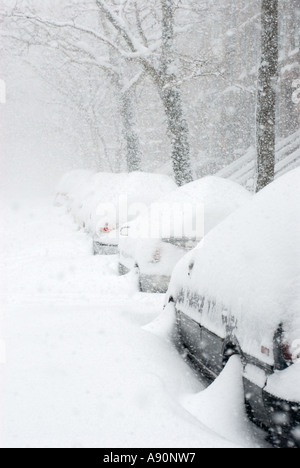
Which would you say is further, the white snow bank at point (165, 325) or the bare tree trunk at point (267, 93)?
the bare tree trunk at point (267, 93)

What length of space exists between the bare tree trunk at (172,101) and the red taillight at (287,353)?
478 inches

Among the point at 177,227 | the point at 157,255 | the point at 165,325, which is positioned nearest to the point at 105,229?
the point at 157,255

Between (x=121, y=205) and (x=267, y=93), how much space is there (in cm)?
419

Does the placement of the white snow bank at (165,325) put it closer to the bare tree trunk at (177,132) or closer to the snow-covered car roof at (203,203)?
the snow-covered car roof at (203,203)

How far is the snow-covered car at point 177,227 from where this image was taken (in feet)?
24.5

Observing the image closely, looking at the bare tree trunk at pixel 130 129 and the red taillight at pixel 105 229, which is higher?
the bare tree trunk at pixel 130 129

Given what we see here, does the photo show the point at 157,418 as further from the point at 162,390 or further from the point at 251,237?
the point at 251,237

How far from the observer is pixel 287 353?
116 inches

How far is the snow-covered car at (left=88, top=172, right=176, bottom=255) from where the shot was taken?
36.9 ft

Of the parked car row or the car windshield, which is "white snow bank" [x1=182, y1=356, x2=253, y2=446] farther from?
the car windshield

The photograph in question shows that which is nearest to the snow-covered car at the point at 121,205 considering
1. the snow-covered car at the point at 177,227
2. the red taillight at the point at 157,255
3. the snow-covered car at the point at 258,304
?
the snow-covered car at the point at 177,227

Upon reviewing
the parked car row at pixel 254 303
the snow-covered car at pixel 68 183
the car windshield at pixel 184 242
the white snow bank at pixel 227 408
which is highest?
the parked car row at pixel 254 303

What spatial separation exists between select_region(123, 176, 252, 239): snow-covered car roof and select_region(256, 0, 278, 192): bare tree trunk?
97 centimetres

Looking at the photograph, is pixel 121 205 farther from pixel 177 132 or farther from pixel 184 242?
pixel 184 242
